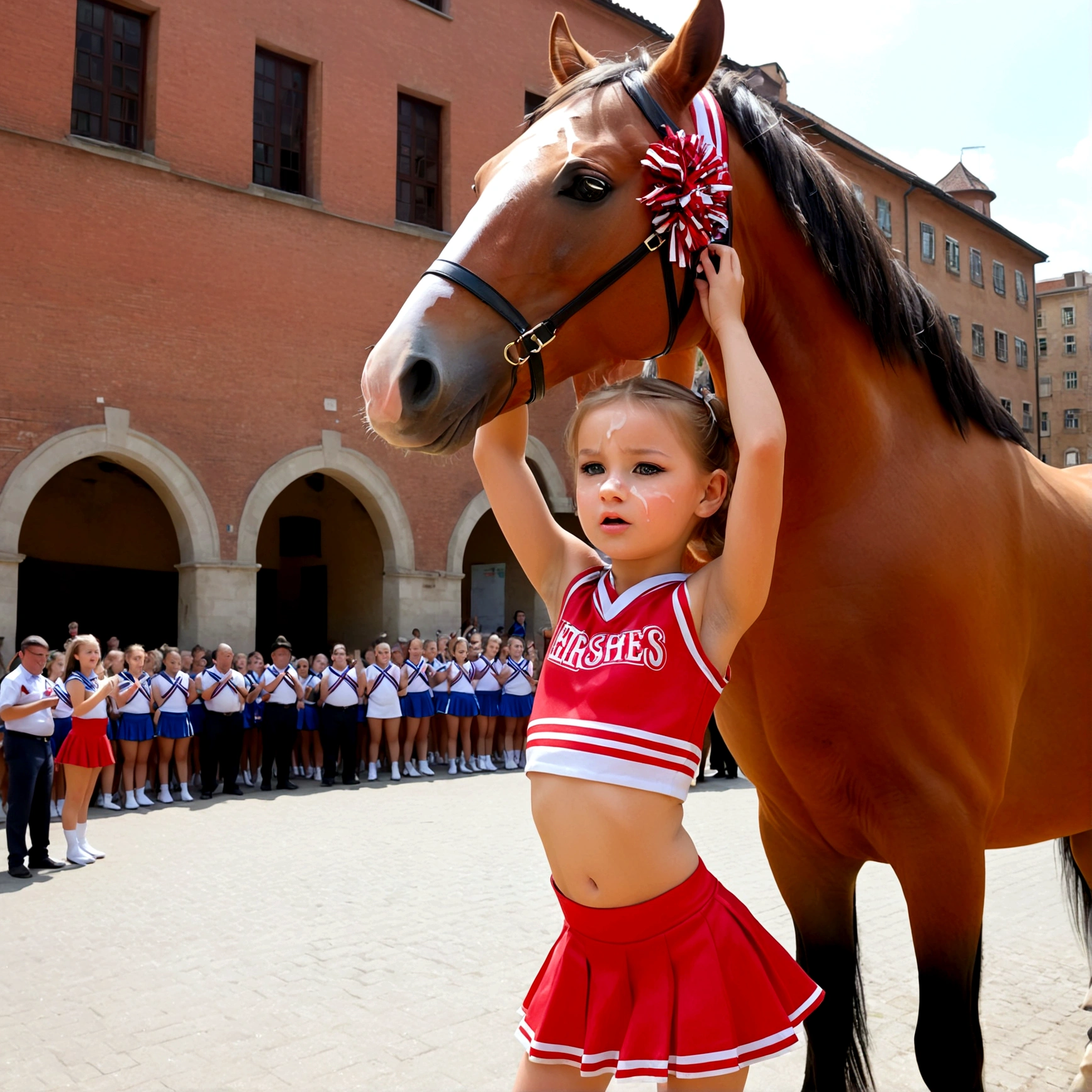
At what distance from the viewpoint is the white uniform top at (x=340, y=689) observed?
14031mm

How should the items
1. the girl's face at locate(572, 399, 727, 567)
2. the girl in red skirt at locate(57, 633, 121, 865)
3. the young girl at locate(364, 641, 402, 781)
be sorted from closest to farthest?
the girl's face at locate(572, 399, 727, 567)
the girl in red skirt at locate(57, 633, 121, 865)
the young girl at locate(364, 641, 402, 781)

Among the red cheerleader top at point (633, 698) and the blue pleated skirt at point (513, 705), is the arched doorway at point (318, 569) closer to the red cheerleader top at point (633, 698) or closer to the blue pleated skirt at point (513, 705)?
the blue pleated skirt at point (513, 705)

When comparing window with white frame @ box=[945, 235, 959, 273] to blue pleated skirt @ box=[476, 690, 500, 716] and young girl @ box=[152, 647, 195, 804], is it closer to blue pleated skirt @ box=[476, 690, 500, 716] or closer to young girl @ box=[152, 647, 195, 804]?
blue pleated skirt @ box=[476, 690, 500, 716]

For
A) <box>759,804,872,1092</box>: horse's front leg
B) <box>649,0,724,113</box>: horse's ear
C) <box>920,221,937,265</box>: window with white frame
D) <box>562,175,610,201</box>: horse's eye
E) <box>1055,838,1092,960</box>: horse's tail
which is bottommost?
<box>1055,838,1092,960</box>: horse's tail

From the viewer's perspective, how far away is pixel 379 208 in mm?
19516

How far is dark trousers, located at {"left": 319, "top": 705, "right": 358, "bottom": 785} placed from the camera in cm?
1377

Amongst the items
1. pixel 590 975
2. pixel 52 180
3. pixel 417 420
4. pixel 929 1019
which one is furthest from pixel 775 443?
pixel 52 180

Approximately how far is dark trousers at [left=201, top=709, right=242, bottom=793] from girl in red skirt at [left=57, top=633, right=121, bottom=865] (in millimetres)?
3098

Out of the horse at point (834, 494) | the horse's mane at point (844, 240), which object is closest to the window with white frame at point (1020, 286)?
the horse's mane at point (844, 240)

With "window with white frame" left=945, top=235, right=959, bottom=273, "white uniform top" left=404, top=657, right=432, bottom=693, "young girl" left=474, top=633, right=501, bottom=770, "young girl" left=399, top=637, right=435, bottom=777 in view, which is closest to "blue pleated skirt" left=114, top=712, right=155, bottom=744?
"young girl" left=399, top=637, right=435, bottom=777

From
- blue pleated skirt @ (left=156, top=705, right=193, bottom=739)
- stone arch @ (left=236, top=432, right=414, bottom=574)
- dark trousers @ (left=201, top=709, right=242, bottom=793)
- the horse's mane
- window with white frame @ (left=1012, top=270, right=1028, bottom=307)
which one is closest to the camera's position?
the horse's mane

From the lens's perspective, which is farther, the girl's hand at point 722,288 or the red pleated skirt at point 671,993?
the girl's hand at point 722,288

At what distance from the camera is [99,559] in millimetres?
21297

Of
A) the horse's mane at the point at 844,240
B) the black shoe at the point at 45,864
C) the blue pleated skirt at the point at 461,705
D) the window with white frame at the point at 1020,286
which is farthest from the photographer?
the window with white frame at the point at 1020,286
